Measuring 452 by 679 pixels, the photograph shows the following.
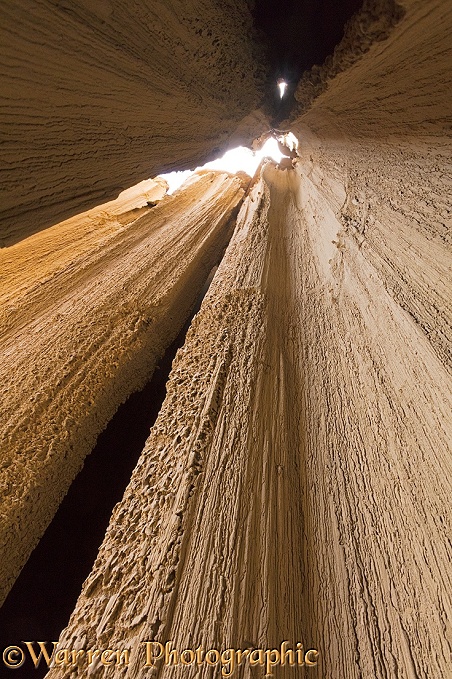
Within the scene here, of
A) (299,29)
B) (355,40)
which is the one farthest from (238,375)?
(299,29)

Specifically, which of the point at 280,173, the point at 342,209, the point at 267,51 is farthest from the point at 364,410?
the point at 280,173

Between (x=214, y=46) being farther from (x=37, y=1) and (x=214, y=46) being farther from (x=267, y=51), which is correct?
(x=37, y=1)

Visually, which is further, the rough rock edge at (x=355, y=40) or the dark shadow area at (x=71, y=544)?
the dark shadow area at (x=71, y=544)

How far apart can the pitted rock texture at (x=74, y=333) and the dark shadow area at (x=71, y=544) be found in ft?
0.27

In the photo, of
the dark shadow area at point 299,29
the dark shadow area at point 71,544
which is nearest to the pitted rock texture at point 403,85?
the dark shadow area at point 299,29

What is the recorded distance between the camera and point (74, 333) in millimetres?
2656

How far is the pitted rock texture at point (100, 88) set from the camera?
1167mm

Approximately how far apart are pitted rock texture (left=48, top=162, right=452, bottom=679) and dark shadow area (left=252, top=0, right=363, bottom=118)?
4.80 ft

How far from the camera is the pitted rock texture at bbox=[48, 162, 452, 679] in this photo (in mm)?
876

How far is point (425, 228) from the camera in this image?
155 centimetres

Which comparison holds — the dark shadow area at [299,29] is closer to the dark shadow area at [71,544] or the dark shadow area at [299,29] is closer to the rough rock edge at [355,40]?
the rough rock edge at [355,40]

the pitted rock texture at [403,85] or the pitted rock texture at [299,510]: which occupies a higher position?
the pitted rock texture at [403,85]

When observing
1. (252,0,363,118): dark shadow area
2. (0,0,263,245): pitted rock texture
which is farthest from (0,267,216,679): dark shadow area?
(252,0,363,118): dark shadow area

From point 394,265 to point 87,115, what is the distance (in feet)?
6.53
